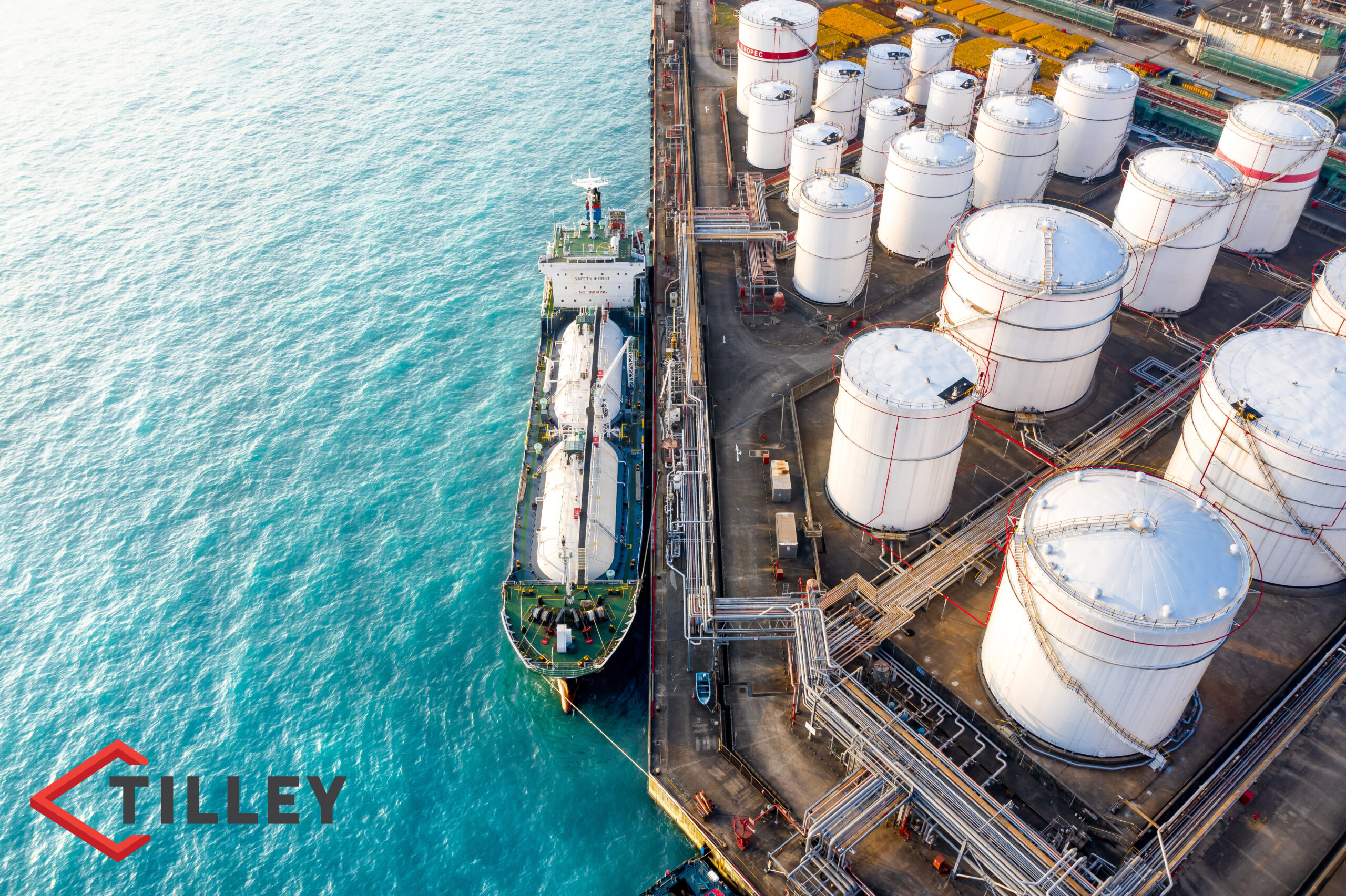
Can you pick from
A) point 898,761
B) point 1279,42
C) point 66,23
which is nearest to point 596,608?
point 898,761

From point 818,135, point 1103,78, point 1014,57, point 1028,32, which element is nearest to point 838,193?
point 818,135

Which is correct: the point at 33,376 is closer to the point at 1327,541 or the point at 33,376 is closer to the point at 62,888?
the point at 62,888

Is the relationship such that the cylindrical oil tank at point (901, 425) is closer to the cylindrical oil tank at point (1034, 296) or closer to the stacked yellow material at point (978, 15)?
the cylindrical oil tank at point (1034, 296)

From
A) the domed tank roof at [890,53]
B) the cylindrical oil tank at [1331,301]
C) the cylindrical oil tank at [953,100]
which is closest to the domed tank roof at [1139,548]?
the cylindrical oil tank at [1331,301]

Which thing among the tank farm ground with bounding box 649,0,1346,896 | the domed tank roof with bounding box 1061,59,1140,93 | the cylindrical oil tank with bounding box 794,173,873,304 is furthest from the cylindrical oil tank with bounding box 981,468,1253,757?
the domed tank roof with bounding box 1061,59,1140,93

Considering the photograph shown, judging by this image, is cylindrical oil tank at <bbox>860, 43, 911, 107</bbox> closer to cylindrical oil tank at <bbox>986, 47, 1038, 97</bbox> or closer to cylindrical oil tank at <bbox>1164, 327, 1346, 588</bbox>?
cylindrical oil tank at <bbox>986, 47, 1038, 97</bbox>

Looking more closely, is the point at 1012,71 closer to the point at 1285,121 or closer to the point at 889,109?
the point at 889,109
